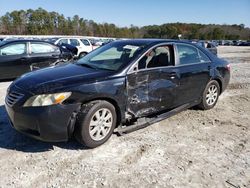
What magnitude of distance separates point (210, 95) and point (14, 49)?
638cm

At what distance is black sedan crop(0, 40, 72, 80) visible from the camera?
902cm

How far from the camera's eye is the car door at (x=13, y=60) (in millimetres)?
8977

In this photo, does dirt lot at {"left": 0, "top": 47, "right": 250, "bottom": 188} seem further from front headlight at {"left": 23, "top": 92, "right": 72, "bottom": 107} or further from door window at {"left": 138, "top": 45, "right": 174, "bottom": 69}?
door window at {"left": 138, "top": 45, "right": 174, "bottom": 69}

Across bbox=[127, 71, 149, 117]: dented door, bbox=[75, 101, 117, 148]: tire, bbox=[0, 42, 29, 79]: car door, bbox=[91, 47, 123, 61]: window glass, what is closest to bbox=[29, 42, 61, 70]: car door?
bbox=[0, 42, 29, 79]: car door

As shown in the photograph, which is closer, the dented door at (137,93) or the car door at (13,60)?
the dented door at (137,93)

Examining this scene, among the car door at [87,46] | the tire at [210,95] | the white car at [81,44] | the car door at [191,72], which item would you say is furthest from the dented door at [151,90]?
the car door at [87,46]

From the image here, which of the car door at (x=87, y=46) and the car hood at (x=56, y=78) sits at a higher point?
the car hood at (x=56, y=78)

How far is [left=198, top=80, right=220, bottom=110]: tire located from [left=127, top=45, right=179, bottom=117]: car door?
108cm

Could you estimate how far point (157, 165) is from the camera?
148 inches

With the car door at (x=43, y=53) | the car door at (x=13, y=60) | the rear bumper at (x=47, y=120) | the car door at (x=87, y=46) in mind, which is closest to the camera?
the rear bumper at (x=47, y=120)

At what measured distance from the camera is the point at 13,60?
909 centimetres

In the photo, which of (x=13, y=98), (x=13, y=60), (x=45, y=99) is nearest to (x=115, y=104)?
(x=45, y=99)

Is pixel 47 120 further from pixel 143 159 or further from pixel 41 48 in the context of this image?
pixel 41 48

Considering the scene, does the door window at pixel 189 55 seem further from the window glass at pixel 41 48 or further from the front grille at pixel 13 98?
the window glass at pixel 41 48
